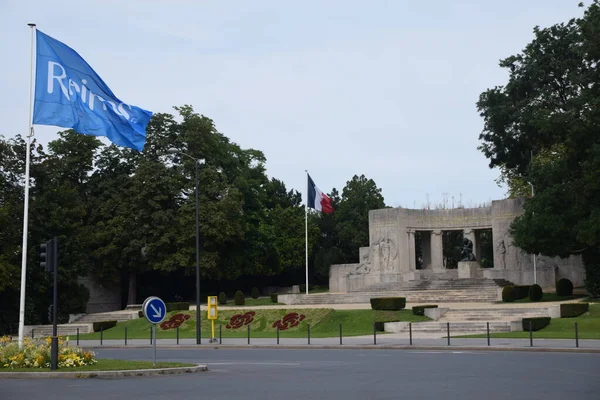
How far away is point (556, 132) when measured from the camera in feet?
154

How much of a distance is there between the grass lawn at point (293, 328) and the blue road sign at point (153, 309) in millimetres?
19579

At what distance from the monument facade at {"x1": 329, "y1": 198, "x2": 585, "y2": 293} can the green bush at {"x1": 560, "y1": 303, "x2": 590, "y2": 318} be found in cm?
2113

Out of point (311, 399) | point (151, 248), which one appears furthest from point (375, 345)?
point (151, 248)

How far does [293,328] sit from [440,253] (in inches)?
1085

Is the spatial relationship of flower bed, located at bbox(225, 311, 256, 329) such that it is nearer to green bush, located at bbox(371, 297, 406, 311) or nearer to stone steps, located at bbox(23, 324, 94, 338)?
green bush, located at bbox(371, 297, 406, 311)

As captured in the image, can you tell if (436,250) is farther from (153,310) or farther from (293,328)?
(153,310)

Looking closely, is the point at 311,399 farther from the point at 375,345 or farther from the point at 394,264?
the point at 394,264

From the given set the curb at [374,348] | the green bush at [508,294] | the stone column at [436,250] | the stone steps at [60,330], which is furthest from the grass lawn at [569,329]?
the stone steps at [60,330]

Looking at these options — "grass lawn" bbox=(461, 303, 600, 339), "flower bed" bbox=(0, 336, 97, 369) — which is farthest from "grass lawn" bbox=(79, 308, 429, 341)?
"flower bed" bbox=(0, 336, 97, 369)

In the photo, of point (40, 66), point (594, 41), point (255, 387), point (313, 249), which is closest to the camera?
point (255, 387)

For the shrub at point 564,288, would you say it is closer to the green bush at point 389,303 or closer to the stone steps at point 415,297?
the stone steps at point 415,297

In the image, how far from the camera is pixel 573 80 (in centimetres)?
4831

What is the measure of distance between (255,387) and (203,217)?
160ft

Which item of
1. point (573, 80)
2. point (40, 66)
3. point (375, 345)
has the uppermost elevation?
point (573, 80)
